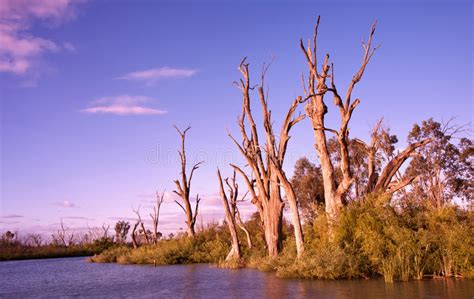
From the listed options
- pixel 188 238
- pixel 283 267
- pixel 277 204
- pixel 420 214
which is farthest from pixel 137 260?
pixel 420 214

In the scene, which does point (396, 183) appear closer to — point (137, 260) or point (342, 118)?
point (342, 118)

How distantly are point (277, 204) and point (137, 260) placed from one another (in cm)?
1469

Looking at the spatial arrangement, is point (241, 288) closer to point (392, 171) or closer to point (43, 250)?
point (392, 171)

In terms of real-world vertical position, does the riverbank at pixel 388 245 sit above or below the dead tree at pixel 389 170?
below

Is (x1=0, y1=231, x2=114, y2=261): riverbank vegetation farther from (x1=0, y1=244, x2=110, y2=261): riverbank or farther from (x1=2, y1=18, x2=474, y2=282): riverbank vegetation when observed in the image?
(x1=2, y1=18, x2=474, y2=282): riverbank vegetation

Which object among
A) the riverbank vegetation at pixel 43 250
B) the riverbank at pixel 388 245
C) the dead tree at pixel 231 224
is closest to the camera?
the riverbank at pixel 388 245

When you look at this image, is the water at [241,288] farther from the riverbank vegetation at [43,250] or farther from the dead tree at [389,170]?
the riverbank vegetation at [43,250]

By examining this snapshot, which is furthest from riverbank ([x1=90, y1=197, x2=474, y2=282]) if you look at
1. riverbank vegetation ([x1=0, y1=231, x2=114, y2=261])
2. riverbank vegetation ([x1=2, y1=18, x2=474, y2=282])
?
riverbank vegetation ([x1=0, y1=231, x2=114, y2=261])

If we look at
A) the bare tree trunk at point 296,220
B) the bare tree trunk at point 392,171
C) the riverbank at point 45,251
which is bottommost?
the riverbank at point 45,251

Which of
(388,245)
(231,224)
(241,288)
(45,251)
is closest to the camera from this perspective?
(241,288)

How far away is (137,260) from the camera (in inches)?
1428

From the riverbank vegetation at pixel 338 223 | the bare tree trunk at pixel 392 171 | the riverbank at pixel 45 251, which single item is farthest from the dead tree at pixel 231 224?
the riverbank at pixel 45 251

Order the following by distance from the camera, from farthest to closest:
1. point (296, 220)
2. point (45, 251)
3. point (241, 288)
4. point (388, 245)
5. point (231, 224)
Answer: point (45, 251) < point (231, 224) < point (296, 220) < point (388, 245) < point (241, 288)

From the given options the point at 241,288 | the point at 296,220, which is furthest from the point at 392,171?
the point at 241,288
